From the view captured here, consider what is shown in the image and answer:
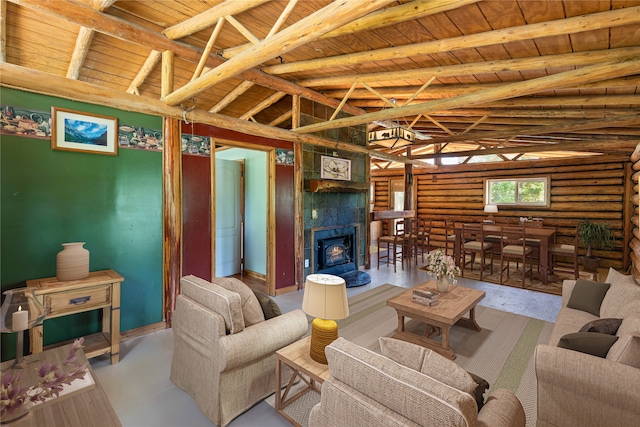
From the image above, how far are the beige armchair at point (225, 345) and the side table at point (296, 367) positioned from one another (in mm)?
146

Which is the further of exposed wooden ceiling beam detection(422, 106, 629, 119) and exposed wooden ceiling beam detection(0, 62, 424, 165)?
exposed wooden ceiling beam detection(422, 106, 629, 119)

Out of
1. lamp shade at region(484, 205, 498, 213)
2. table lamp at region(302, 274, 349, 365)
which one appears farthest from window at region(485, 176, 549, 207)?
table lamp at region(302, 274, 349, 365)

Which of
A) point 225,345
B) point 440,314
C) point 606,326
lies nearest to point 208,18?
point 225,345

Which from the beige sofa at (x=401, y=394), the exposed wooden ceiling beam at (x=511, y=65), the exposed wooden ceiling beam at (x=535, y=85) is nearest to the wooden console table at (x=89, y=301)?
the beige sofa at (x=401, y=394)

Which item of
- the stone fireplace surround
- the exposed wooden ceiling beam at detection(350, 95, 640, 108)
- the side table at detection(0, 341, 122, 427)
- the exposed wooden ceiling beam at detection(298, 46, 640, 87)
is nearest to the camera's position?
the side table at detection(0, 341, 122, 427)

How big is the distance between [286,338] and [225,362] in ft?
1.71

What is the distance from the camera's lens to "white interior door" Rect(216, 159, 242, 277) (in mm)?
5629

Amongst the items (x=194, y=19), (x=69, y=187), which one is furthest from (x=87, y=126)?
(x=194, y=19)

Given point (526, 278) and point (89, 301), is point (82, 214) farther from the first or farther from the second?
point (526, 278)

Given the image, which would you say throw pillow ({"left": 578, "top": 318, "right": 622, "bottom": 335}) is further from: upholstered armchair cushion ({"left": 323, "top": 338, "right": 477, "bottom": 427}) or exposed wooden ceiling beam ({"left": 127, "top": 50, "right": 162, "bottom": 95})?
exposed wooden ceiling beam ({"left": 127, "top": 50, "right": 162, "bottom": 95})

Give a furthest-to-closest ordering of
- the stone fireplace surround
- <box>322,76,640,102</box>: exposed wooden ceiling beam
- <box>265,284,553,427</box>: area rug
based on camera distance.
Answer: the stone fireplace surround → <box>322,76,640,102</box>: exposed wooden ceiling beam → <box>265,284,553,427</box>: area rug

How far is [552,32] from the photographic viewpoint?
8.27ft

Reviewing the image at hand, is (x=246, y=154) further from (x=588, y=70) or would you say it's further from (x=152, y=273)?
(x=588, y=70)

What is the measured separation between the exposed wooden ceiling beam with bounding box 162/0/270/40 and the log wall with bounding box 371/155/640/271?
22.9 feet
